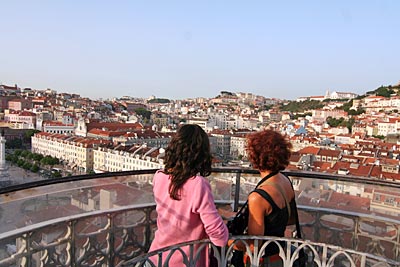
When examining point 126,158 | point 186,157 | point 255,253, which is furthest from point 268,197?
point 126,158

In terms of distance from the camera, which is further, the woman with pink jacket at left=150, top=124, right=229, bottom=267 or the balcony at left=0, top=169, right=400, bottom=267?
the balcony at left=0, top=169, right=400, bottom=267

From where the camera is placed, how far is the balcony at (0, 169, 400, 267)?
1.74 metres

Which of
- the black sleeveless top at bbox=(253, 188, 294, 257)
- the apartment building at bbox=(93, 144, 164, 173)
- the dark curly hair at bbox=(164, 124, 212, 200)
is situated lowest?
the apartment building at bbox=(93, 144, 164, 173)

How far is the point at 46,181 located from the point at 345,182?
196cm

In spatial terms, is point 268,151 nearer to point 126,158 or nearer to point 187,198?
point 187,198

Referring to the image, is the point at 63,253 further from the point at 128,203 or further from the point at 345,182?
the point at 345,182

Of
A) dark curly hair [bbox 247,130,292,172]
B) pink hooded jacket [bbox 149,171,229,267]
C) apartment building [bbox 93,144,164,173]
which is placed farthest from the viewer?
apartment building [bbox 93,144,164,173]

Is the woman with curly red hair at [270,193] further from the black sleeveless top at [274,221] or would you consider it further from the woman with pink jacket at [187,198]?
the woman with pink jacket at [187,198]

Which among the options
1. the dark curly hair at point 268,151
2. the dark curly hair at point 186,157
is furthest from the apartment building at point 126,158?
the dark curly hair at point 186,157

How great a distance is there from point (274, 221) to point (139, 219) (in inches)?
43.0

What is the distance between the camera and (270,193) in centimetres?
149

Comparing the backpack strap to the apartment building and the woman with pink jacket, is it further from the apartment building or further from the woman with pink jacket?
the apartment building

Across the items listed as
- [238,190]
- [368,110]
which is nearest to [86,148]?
[238,190]

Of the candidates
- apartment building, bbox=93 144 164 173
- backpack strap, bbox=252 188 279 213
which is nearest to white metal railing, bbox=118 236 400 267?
backpack strap, bbox=252 188 279 213
